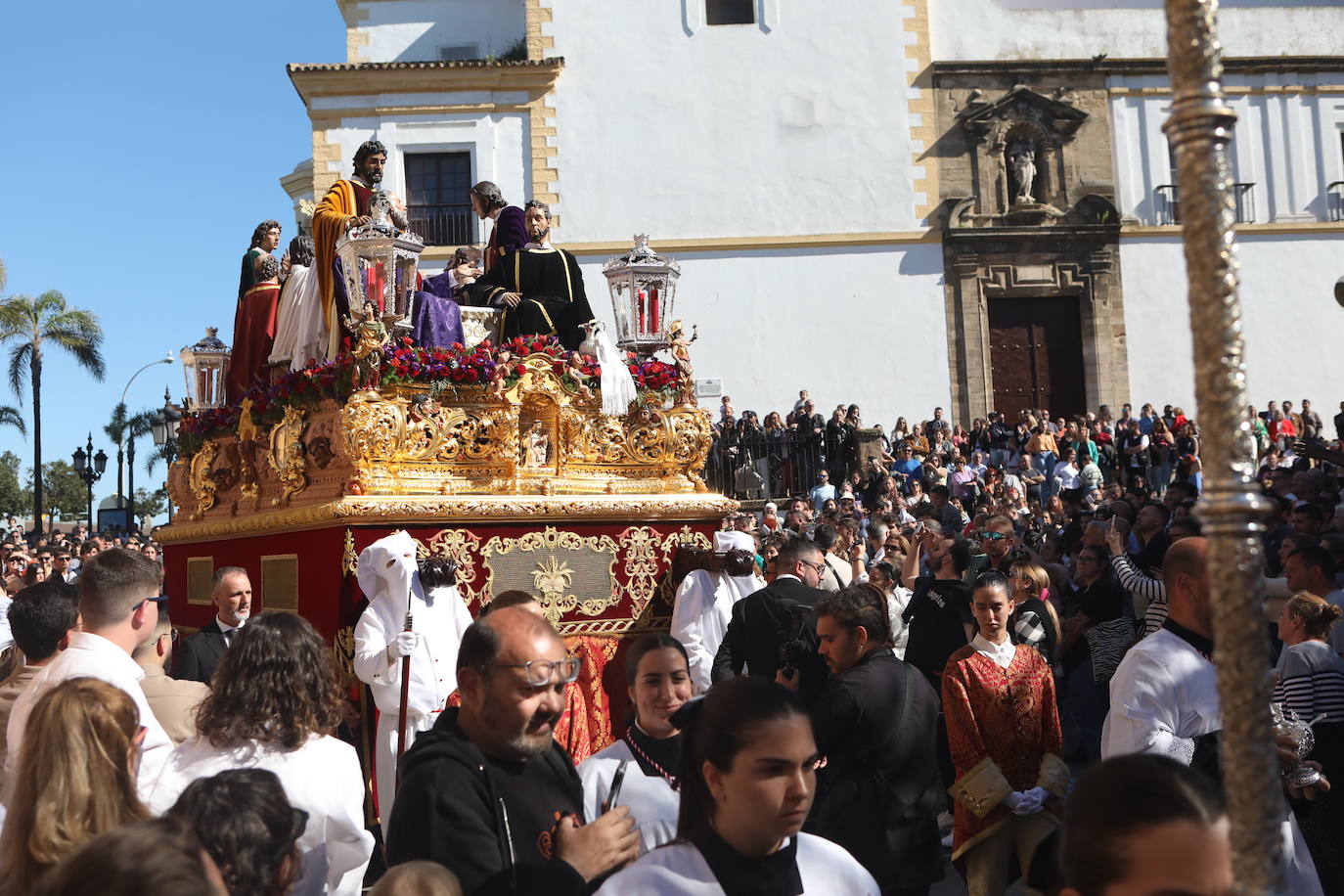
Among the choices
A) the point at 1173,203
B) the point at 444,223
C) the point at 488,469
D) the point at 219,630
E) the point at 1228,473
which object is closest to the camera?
the point at 1228,473

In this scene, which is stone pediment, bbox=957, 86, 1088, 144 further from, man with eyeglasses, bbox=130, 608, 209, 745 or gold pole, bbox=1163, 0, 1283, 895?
gold pole, bbox=1163, 0, 1283, 895

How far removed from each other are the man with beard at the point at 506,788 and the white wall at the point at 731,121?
2332cm

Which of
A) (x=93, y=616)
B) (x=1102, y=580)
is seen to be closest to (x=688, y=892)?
(x=93, y=616)

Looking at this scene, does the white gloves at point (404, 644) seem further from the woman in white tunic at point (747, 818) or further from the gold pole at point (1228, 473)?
the gold pole at point (1228, 473)

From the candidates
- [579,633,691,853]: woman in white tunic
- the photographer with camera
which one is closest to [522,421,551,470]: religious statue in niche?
the photographer with camera

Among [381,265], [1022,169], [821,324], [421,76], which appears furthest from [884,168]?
[381,265]

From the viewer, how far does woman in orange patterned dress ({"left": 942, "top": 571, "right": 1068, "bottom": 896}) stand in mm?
5484

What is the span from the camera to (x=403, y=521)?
758cm

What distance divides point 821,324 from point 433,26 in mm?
9686

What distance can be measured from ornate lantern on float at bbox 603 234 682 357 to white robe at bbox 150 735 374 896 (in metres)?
5.35

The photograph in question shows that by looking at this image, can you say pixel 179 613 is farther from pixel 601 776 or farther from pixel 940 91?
pixel 940 91

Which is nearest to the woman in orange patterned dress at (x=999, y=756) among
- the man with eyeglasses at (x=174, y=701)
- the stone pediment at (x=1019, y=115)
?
the man with eyeglasses at (x=174, y=701)

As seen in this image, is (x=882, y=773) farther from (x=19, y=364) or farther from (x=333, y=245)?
(x=19, y=364)

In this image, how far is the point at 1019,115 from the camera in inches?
1081
